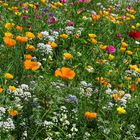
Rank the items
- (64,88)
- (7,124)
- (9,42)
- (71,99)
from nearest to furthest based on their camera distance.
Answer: (7,124) < (71,99) < (64,88) < (9,42)

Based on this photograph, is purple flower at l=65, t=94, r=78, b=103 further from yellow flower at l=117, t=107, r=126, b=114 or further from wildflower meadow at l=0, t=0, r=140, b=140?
yellow flower at l=117, t=107, r=126, b=114

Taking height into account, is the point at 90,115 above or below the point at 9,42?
below

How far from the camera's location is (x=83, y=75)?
461 centimetres

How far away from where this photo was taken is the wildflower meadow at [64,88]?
340cm

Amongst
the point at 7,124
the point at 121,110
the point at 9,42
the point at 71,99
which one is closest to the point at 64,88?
the point at 71,99

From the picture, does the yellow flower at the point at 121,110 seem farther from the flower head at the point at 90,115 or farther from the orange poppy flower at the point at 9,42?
the orange poppy flower at the point at 9,42

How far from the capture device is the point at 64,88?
3883 mm

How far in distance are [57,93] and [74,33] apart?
216 centimetres

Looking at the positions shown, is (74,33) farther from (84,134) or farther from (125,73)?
(84,134)

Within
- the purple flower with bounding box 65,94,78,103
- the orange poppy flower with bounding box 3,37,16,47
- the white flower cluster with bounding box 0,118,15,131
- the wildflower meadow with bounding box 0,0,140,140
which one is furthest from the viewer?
the orange poppy flower with bounding box 3,37,16,47

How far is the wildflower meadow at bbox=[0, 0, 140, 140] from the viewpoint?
3.40 m

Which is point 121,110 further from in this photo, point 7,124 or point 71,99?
point 7,124

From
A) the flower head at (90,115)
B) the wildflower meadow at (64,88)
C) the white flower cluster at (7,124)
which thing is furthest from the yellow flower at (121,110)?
the white flower cluster at (7,124)

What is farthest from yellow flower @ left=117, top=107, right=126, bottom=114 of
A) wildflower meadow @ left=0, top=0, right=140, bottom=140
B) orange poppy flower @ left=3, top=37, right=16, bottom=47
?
orange poppy flower @ left=3, top=37, right=16, bottom=47
